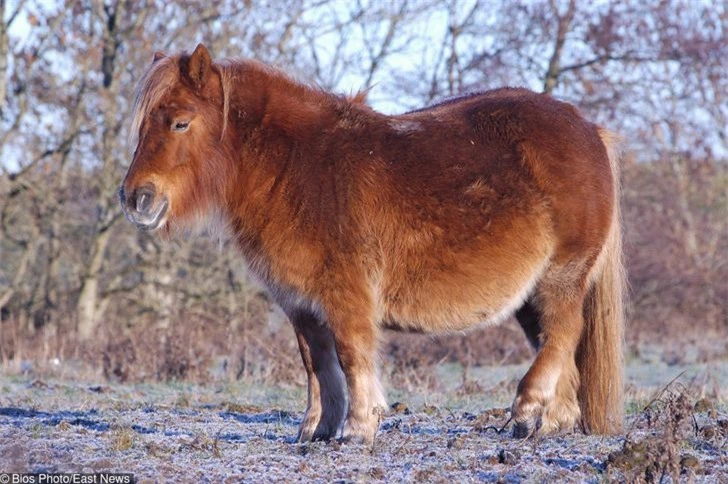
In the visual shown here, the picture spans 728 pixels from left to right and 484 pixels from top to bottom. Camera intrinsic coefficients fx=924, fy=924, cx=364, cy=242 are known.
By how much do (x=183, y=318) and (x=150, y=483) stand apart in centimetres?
1220

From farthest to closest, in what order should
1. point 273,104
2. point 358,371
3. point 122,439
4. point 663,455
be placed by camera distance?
1. point 273,104
2. point 358,371
3. point 122,439
4. point 663,455

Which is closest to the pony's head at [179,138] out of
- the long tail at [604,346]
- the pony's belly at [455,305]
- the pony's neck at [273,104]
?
the pony's neck at [273,104]

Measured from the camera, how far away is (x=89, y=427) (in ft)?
18.8

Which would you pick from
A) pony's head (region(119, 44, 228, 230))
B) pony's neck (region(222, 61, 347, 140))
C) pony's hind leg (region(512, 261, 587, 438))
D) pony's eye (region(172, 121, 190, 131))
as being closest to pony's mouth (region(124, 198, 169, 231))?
pony's head (region(119, 44, 228, 230))

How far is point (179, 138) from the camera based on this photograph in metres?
5.30

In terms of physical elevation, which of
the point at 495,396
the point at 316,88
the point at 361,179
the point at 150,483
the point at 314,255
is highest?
the point at 316,88

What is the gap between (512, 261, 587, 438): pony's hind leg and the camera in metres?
5.51

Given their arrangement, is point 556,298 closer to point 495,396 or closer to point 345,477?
point 345,477

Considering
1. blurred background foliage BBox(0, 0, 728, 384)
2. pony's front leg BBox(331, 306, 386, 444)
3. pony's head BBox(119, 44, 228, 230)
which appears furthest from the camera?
blurred background foliage BBox(0, 0, 728, 384)

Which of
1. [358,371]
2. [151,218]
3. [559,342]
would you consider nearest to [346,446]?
[358,371]

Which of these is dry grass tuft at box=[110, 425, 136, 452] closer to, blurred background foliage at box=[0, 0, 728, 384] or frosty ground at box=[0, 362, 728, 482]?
frosty ground at box=[0, 362, 728, 482]

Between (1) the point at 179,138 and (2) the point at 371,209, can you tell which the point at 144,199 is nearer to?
(1) the point at 179,138

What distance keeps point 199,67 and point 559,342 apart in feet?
8.86

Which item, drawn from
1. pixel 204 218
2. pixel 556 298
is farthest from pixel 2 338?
pixel 556 298
